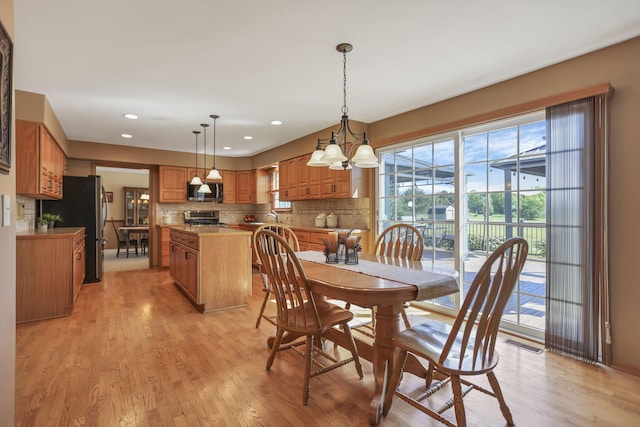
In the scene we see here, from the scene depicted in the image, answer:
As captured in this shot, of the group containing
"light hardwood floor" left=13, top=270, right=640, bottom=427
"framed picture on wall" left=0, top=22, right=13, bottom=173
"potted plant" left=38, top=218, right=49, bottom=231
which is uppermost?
"framed picture on wall" left=0, top=22, right=13, bottom=173

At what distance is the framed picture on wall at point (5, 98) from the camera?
1.19m

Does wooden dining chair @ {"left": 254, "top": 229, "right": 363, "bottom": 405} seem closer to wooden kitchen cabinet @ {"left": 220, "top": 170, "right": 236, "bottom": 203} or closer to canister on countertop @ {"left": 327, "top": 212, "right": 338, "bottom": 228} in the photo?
canister on countertop @ {"left": 327, "top": 212, "right": 338, "bottom": 228}

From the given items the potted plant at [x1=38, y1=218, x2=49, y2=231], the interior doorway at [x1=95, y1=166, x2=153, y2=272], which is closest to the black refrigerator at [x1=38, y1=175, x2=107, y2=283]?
the potted plant at [x1=38, y1=218, x2=49, y2=231]

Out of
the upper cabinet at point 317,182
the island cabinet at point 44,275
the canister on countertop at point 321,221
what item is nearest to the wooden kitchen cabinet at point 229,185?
the upper cabinet at point 317,182

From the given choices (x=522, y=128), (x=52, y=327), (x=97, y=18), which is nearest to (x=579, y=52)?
(x=522, y=128)

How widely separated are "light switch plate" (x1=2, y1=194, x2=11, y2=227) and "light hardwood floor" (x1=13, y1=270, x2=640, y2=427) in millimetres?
1169

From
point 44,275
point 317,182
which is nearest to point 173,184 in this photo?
point 317,182

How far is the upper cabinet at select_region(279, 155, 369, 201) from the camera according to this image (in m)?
4.38

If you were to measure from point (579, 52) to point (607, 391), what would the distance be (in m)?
2.35

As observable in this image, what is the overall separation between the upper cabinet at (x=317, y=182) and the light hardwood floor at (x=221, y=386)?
6.97 ft

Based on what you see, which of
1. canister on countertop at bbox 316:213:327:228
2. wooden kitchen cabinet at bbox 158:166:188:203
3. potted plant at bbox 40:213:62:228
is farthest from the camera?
wooden kitchen cabinet at bbox 158:166:188:203

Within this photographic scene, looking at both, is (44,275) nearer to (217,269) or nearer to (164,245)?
(217,269)

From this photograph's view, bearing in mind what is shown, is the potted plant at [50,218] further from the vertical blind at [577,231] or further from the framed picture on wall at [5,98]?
the vertical blind at [577,231]

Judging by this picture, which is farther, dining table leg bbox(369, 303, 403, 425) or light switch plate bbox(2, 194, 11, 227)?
dining table leg bbox(369, 303, 403, 425)
